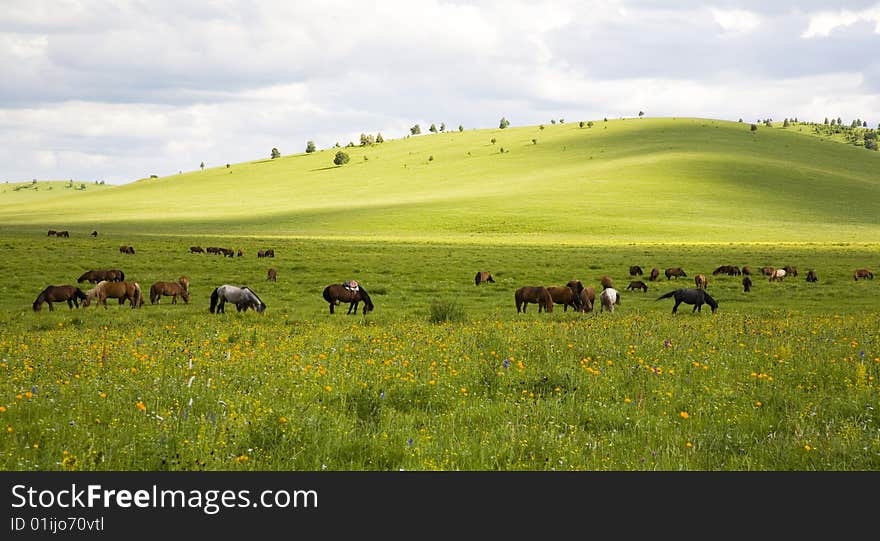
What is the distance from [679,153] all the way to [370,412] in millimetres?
141770

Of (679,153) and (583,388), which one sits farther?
(679,153)

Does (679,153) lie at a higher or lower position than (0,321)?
higher

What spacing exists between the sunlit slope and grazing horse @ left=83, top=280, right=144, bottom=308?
49775 mm

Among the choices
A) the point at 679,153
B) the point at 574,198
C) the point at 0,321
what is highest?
the point at 679,153

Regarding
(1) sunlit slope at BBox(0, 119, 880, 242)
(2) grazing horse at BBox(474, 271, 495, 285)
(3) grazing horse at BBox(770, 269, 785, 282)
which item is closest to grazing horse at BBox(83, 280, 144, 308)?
(2) grazing horse at BBox(474, 271, 495, 285)

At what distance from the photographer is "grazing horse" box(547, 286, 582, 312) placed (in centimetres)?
2600

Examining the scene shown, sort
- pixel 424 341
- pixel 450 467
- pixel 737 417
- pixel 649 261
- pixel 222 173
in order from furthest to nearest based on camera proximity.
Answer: pixel 222 173
pixel 649 261
pixel 424 341
pixel 737 417
pixel 450 467

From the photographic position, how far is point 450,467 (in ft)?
21.0

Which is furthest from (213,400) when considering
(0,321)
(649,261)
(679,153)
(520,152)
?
(520,152)

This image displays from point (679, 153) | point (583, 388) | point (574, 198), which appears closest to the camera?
point (583, 388)

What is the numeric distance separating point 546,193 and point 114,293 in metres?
90.6

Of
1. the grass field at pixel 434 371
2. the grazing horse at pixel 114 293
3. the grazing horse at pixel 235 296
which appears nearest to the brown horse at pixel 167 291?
the grazing horse at pixel 114 293

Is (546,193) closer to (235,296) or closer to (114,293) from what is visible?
(114,293)

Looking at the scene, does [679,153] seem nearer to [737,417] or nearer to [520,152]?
[520,152]
